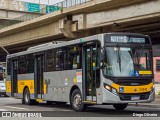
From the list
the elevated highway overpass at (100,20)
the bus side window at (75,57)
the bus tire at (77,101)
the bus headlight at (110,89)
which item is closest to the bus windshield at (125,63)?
the bus headlight at (110,89)

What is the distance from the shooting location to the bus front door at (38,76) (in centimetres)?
2053

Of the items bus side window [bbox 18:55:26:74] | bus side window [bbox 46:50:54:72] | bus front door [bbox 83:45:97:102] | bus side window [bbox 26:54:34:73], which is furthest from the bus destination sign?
bus side window [bbox 18:55:26:74]

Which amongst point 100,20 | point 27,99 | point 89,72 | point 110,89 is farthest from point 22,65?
point 110,89

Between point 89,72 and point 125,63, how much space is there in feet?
5.68

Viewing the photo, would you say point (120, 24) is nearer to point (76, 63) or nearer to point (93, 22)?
point (93, 22)

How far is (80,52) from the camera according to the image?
16500mm

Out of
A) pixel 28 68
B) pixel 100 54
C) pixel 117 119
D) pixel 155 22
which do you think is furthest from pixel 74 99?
pixel 155 22

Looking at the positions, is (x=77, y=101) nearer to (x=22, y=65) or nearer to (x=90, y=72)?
(x=90, y=72)

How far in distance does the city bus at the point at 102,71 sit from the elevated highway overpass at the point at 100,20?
6919 mm

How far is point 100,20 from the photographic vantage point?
2725 centimetres

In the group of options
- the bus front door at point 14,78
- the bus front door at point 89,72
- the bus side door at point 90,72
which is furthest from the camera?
the bus front door at point 14,78

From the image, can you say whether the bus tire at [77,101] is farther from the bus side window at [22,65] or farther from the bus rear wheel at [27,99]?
the bus side window at [22,65]

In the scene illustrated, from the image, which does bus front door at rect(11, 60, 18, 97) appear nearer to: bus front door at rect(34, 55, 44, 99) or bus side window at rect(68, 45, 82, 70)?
bus front door at rect(34, 55, 44, 99)

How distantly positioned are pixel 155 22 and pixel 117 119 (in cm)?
1314
